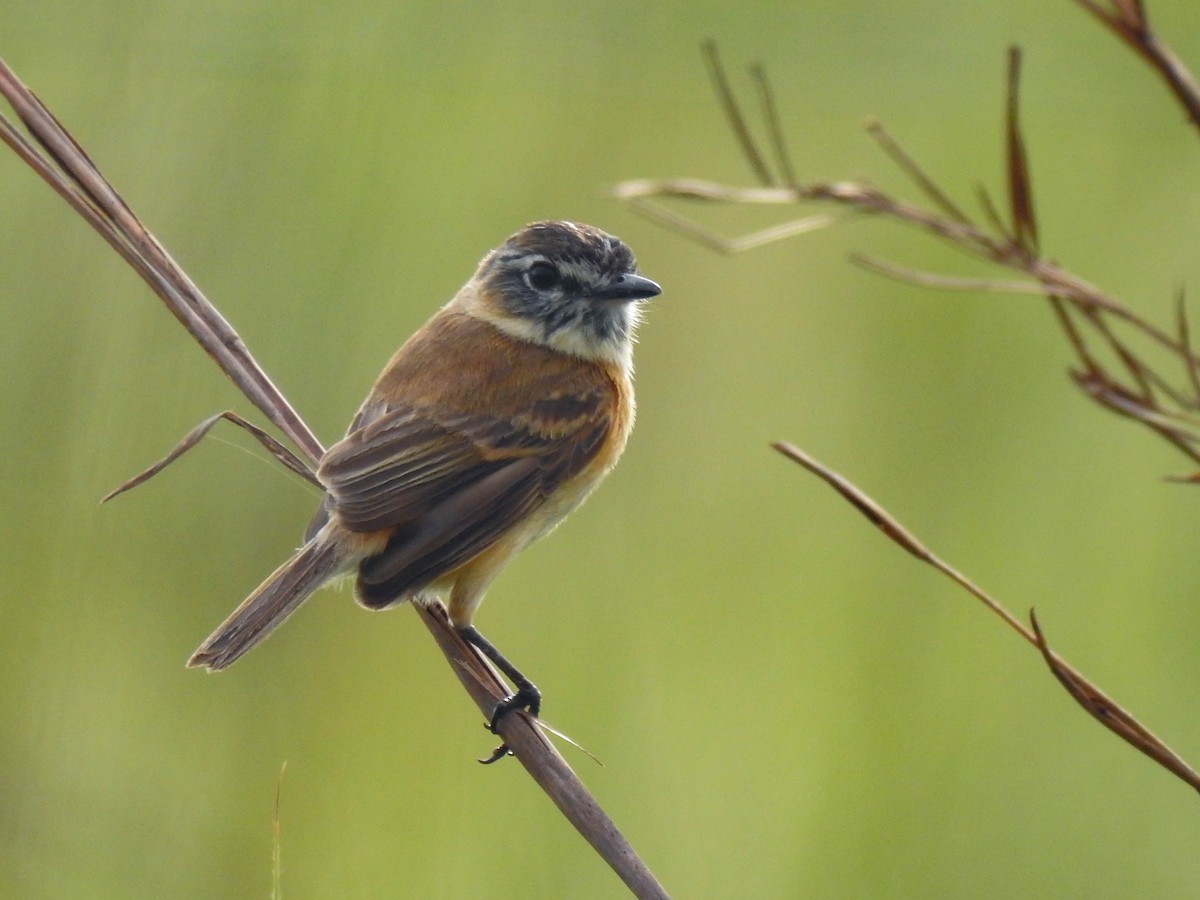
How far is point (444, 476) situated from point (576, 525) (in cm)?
103

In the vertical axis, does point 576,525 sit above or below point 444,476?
below

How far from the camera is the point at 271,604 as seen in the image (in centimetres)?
314

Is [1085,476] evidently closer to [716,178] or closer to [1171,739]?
[1171,739]

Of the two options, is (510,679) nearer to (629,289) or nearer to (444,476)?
(444,476)

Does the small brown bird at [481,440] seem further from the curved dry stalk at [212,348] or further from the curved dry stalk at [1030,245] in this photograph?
the curved dry stalk at [1030,245]

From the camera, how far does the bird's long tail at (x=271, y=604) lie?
2994 millimetres

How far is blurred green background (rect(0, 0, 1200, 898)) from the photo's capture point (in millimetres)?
3424

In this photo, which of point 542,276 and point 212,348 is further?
point 542,276

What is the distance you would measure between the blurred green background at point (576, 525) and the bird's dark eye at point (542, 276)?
35 centimetres

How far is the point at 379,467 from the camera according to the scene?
3.43 meters

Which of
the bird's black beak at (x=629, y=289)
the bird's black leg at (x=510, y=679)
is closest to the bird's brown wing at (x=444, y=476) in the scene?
the bird's black leg at (x=510, y=679)

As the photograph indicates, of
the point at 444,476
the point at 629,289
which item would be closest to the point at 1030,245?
the point at 444,476

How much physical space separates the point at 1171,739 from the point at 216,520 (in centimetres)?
264

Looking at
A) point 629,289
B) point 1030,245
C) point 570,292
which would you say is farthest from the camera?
point 570,292
